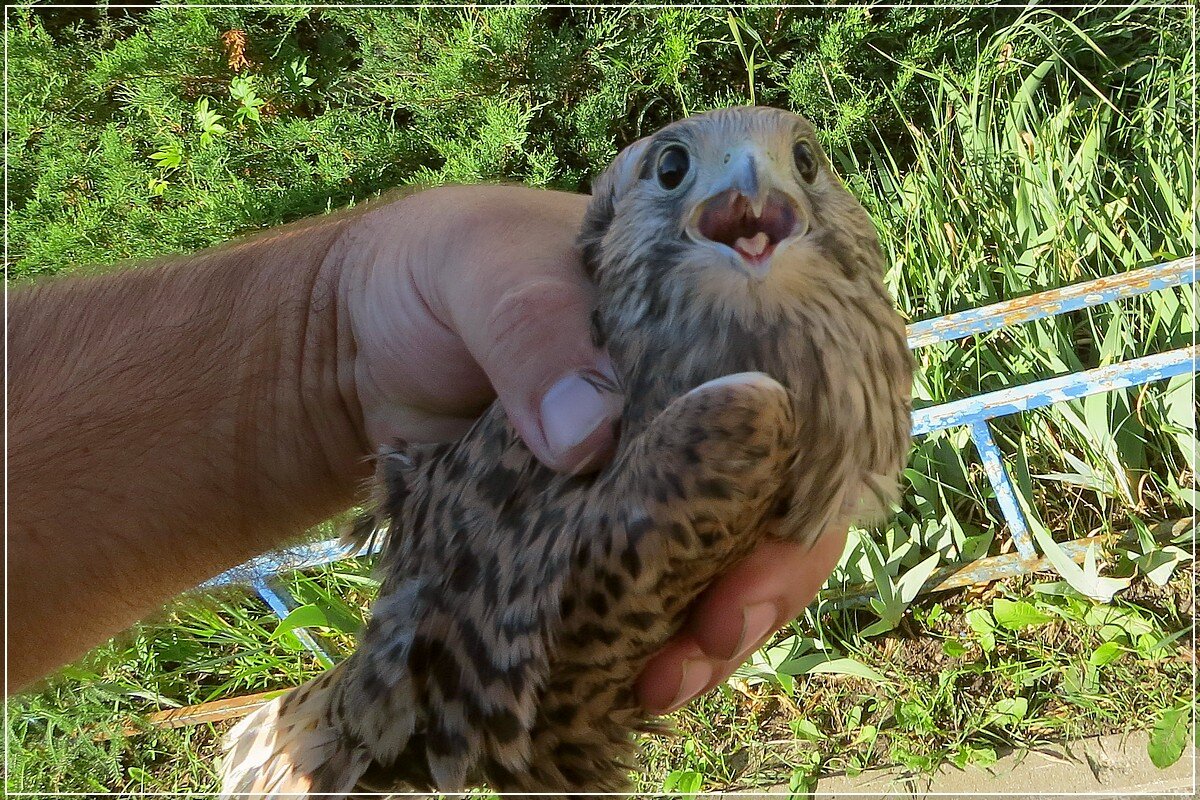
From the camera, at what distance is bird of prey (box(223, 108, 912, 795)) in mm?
1393

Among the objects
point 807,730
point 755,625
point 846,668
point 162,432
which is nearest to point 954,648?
point 846,668

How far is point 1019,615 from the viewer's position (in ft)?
9.57

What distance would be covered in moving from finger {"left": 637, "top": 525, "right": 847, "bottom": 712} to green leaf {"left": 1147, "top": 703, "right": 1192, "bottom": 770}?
1662 mm

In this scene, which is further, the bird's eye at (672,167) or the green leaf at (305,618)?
the green leaf at (305,618)

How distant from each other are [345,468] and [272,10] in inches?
101

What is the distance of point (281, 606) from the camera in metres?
3.09

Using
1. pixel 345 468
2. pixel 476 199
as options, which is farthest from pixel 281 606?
pixel 476 199

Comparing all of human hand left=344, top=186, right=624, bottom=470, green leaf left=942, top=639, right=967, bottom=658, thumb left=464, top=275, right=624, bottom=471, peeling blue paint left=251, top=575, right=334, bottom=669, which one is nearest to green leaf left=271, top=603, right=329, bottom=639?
peeling blue paint left=251, top=575, right=334, bottom=669

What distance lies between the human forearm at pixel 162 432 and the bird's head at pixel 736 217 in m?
1.13

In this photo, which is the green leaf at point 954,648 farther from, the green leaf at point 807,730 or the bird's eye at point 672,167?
the bird's eye at point 672,167

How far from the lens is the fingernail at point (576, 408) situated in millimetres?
1536

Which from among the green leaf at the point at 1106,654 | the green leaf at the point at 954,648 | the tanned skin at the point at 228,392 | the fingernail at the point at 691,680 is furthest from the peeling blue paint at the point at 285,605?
the green leaf at the point at 1106,654

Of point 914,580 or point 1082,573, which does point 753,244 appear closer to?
point 914,580

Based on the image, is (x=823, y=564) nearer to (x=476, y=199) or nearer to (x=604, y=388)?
(x=604, y=388)
